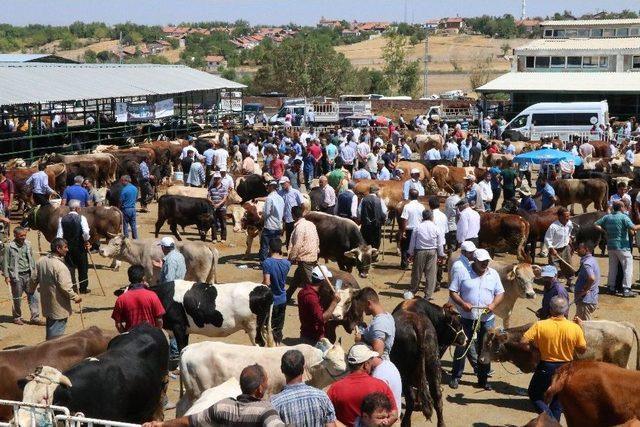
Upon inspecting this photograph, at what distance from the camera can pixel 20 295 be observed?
12.3 m

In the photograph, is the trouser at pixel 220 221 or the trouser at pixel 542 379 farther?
the trouser at pixel 220 221

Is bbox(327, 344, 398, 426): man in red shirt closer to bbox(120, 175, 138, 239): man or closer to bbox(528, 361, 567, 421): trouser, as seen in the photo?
bbox(528, 361, 567, 421): trouser

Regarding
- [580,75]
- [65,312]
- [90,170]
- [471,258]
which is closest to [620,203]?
[471,258]

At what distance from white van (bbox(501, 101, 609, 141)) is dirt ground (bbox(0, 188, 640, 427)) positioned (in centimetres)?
1804

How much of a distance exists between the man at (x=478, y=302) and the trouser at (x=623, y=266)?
484 centimetres

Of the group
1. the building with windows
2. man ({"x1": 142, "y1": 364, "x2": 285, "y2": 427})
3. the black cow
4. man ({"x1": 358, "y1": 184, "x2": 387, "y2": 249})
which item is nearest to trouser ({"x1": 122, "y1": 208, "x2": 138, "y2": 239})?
the black cow

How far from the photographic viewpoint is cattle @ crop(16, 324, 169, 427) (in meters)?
6.93

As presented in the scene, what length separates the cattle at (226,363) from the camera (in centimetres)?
790

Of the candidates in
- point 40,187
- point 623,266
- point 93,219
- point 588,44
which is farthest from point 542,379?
point 588,44

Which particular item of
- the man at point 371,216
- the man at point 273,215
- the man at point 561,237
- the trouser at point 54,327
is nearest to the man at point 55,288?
the trouser at point 54,327

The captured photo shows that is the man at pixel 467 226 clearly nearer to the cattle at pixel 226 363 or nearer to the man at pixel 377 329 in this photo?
the man at pixel 377 329

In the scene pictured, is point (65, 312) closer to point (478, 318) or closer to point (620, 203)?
point (478, 318)

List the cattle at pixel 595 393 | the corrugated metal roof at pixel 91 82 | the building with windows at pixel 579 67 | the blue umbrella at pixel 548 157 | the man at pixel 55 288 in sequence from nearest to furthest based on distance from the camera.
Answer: the cattle at pixel 595 393, the man at pixel 55 288, the blue umbrella at pixel 548 157, the corrugated metal roof at pixel 91 82, the building with windows at pixel 579 67

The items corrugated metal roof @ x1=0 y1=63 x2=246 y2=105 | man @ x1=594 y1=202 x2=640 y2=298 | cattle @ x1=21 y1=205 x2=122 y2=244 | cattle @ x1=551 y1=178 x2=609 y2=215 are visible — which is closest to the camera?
man @ x1=594 y1=202 x2=640 y2=298
